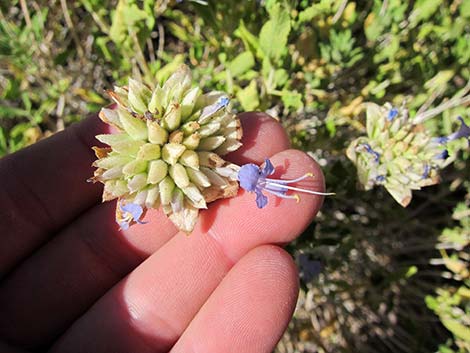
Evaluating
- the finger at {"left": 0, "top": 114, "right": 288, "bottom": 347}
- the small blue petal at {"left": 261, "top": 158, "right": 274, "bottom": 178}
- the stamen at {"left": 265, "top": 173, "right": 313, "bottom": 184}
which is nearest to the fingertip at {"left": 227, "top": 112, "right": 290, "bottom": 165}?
the finger at {"left": 0, "top": 114, "right": 288, "bottom": 347}

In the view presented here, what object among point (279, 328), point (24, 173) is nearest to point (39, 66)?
point (24, 173)

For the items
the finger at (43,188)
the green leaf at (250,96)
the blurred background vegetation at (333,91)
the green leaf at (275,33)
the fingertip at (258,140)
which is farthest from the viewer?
the blurred background vegetation at (333,91)

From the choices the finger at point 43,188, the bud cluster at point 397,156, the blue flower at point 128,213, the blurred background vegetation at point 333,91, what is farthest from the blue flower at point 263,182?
the finger at point 43,188

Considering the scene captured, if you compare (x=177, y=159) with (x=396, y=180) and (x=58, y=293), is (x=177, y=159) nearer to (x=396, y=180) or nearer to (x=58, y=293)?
(x=58, y=293)

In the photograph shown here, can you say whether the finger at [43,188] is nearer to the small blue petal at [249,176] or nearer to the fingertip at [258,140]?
the fingertip at [258,140]

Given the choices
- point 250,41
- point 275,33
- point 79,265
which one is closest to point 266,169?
point 275,33

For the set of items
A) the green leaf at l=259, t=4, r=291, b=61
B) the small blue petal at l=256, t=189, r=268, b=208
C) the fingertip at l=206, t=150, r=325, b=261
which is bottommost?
the fingertip at l=206, t=150, r=325, b=261

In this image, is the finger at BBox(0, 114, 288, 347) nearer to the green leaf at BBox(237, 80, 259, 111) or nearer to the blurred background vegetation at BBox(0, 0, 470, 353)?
the green leaf at BBox(237, 80, 259, 111)
